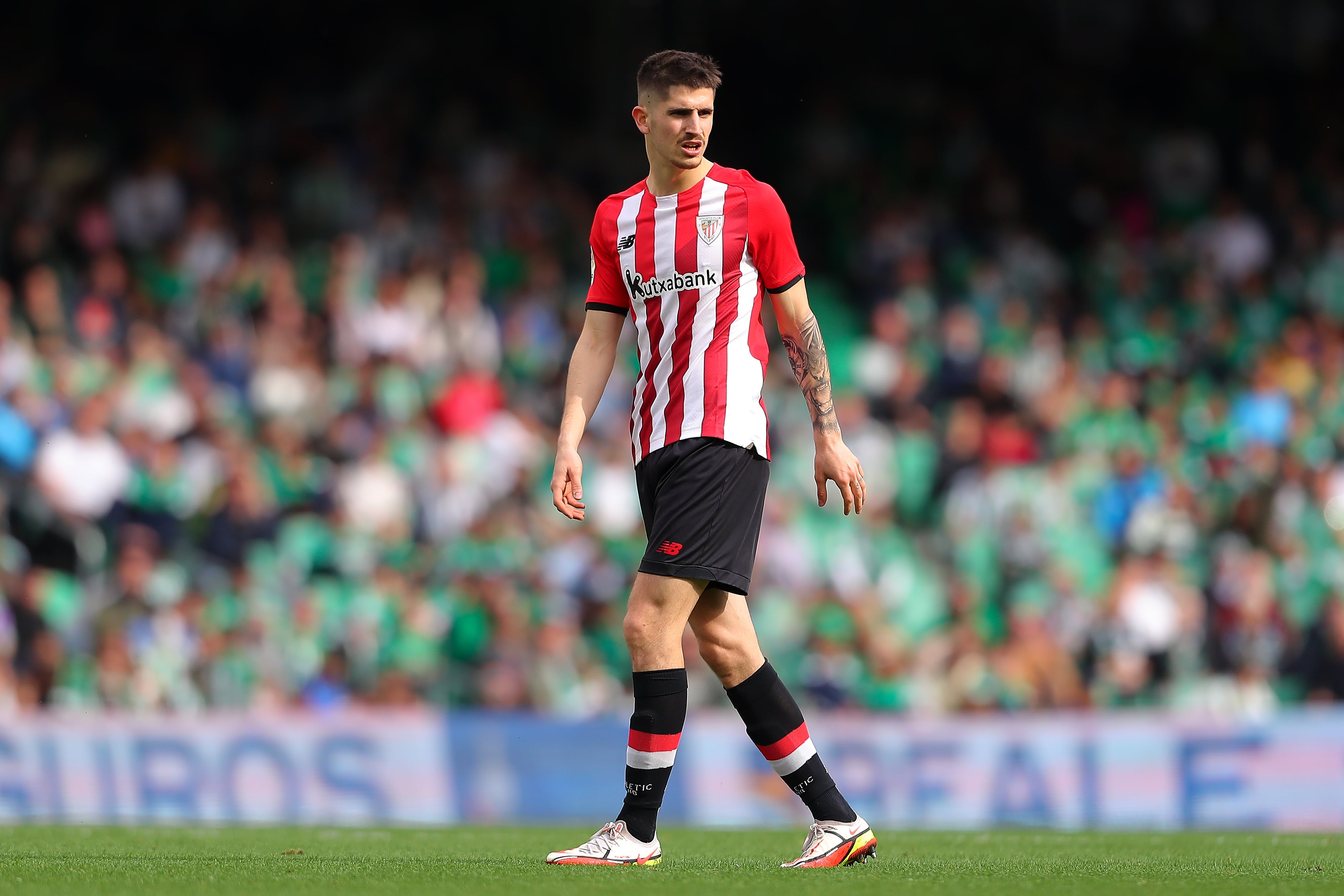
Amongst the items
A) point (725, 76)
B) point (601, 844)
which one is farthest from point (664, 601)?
point (725, 76)

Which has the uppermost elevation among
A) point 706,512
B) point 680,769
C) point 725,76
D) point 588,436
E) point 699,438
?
point 725,76

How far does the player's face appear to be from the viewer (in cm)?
473

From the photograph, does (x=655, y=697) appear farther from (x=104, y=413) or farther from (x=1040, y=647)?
(x=104, y=413)

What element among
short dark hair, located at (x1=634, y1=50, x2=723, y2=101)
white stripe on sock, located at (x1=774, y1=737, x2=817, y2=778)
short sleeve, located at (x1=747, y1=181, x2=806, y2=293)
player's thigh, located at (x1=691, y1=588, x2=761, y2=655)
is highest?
short dark hair, located at (x1=634, y1=50, x2=723, y2=101)

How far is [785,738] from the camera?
482cm

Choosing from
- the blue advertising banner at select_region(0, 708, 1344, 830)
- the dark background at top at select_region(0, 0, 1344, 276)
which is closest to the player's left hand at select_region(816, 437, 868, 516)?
the blue advertising banner at select_region(0, 708, 1344, 830)

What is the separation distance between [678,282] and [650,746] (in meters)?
1.33

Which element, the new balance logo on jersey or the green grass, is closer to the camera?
the green grass

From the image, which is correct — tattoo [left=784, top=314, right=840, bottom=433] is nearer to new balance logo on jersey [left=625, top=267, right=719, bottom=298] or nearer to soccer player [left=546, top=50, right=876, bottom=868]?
soccer player [left=546, top=50, right=876, bottom=868]

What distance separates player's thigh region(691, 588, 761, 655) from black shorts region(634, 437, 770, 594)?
49 mm

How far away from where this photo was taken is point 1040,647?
34.7ft

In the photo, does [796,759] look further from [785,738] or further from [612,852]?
[612,852]

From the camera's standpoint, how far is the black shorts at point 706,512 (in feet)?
15.3

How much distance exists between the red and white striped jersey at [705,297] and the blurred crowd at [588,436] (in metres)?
5.55
